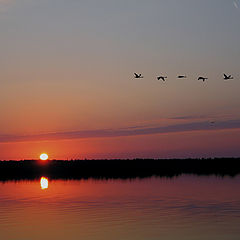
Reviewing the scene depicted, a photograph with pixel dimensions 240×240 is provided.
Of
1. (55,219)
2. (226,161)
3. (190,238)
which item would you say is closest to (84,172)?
(226,161)

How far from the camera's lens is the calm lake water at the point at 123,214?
32.2 m

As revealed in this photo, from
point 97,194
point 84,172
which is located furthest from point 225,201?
point 84,172

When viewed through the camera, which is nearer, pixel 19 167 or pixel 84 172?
pixel 84 172

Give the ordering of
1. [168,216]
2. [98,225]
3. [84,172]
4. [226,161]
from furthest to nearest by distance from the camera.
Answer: [226,161], [84,172], [168,216], [98,225]

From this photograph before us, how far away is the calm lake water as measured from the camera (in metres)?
32.2

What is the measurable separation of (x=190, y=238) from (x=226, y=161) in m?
106

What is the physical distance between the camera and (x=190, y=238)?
30156 mm

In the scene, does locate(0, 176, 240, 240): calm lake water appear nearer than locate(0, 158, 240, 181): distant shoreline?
Yes

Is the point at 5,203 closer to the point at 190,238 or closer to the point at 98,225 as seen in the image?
the point at 98,225

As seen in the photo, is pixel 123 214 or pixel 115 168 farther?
pixel 115 168

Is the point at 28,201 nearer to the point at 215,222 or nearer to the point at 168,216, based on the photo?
the point at 168,216

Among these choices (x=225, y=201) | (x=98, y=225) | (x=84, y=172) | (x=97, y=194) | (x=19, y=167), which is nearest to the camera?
(x=98, y=225)

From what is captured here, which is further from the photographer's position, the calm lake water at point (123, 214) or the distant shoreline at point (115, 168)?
the distant shoreline at point (115, 168)

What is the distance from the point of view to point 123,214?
40.4m
